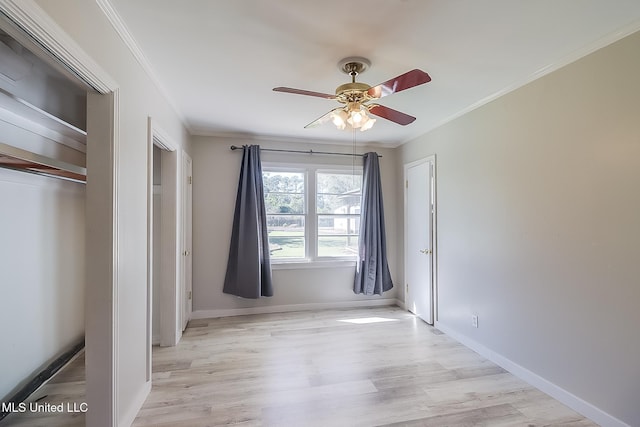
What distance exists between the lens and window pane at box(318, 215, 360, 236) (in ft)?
13.8

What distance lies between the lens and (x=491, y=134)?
267 cm

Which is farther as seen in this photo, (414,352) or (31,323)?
(414,352)

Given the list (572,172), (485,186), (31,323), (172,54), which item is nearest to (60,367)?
(31,323)

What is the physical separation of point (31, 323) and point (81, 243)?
2.74ft

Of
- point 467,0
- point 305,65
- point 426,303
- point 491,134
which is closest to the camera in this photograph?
point 467,0

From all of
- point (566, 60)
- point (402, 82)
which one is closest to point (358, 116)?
point (402, 82)

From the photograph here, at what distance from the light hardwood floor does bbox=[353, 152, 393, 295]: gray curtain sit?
0.84 meters

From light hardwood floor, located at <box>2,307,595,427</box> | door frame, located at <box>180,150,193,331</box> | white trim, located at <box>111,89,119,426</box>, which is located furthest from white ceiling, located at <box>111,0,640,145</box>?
light hardwood floor, located at <box>2,307,595,427</box>

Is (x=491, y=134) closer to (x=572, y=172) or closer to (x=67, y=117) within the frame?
(x=572, y=172)

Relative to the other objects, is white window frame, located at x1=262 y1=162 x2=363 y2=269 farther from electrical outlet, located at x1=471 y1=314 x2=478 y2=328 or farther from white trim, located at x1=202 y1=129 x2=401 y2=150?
electrical outlet, located at x1=471 y1=314 x2=478 y2=328

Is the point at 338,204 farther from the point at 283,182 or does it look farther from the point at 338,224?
the point at 283,182

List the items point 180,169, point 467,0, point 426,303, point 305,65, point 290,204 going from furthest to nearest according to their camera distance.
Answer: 1. point 290,204
2. point 426,303
3. point 180,169
4. point 305,65
5. point 467,0

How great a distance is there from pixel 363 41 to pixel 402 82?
437mm

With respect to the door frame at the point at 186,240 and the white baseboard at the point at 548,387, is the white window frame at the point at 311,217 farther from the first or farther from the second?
the white baseboard at the point at 548,387
